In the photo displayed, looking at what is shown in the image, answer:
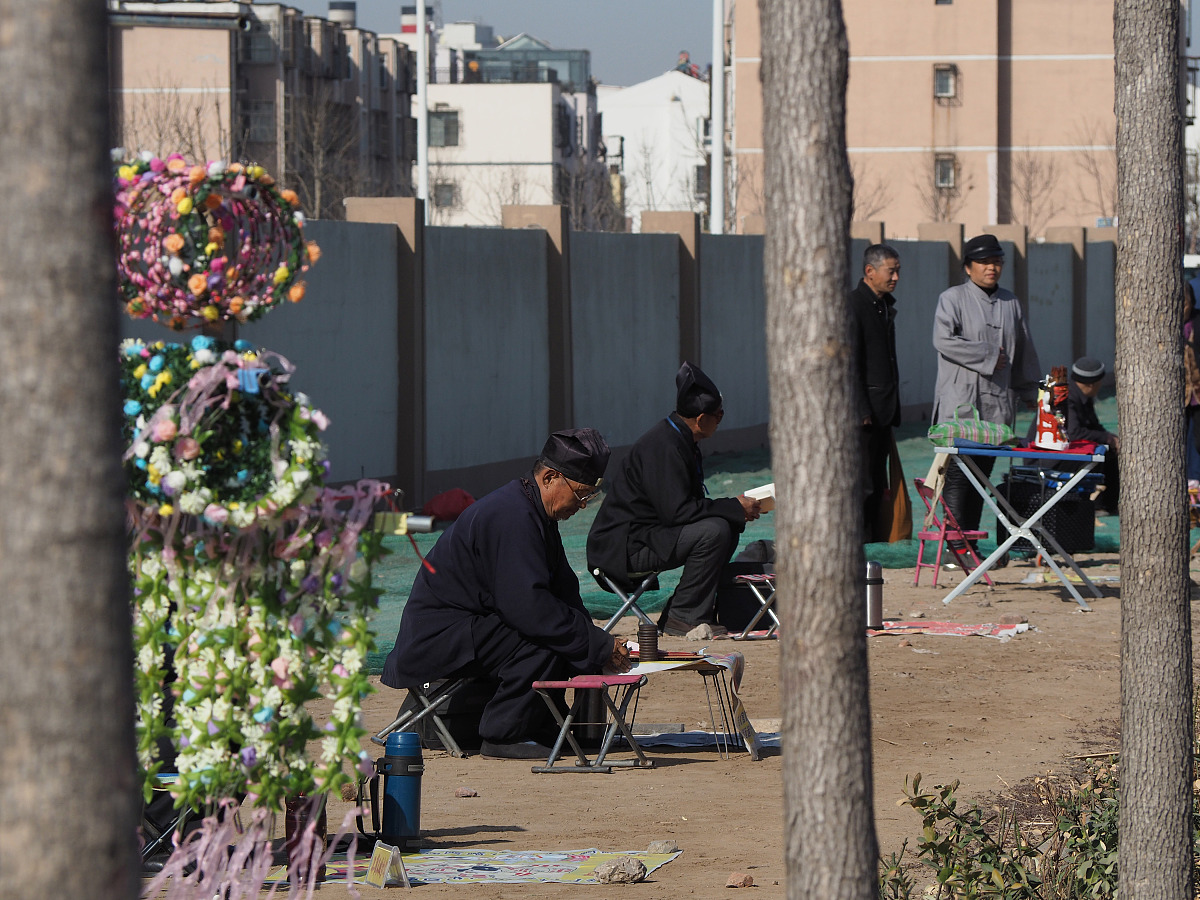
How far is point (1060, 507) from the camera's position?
32.8 feet

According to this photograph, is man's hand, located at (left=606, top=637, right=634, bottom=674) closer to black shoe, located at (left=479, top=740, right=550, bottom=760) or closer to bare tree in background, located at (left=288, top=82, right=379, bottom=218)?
black shoe, located at (left=479, top=740, right=550, bottom=760)

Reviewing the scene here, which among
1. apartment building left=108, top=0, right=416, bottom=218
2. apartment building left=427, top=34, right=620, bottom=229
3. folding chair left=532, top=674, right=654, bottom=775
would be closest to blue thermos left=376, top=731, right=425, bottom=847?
folding chair left=532, top=674, right=654, bottom=775

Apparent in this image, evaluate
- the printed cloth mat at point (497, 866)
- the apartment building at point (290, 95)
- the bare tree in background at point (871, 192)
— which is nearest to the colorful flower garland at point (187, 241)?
the printed cloth mat at point (497, 866)

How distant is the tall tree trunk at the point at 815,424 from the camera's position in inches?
99.8

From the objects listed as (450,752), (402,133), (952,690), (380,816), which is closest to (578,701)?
(450,752)

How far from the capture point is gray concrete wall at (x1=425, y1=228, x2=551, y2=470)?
43.4 feet

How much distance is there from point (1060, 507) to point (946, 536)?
79 cm

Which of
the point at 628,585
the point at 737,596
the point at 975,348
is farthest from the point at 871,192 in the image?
the point at 628,585

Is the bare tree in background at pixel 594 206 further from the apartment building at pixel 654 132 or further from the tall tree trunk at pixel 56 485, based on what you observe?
the tall tree trunk at pixel 56 485

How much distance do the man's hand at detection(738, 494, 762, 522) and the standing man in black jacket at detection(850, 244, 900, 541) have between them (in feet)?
3.06

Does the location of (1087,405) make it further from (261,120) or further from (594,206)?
(261,120)

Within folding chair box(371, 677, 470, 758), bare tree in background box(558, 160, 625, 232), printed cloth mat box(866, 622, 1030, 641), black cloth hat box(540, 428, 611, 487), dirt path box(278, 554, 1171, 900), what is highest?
bare tree in background box(558, 160, 625, 232)

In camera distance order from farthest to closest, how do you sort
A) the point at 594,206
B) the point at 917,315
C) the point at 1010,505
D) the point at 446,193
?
the point at 446,193 → the point at 594,206 → the point at 917,315 → the point at 1010,505

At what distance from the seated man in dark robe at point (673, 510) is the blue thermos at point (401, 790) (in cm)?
309
